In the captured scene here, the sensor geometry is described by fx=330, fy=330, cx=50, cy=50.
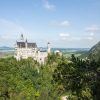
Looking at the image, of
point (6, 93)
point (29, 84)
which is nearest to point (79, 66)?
point (6, 93)

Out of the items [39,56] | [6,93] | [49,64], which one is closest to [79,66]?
[6,93]

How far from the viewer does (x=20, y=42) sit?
521 feet

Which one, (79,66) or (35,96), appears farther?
(35,96)

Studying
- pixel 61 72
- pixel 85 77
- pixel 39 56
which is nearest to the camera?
pixel 85 77

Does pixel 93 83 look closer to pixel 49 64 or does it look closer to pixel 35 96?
pixel 35 96

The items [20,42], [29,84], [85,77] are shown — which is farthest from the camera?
[20,42]

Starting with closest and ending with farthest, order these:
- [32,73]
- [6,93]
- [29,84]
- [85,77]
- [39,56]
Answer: [85,77]
[6,93]
[29,84]
[32,73]
[39,56]

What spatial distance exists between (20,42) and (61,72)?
136042 mm

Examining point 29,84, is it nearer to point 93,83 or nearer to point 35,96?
point 35,96

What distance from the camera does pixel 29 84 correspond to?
82.8m

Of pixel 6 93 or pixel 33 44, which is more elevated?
pixel 33 44

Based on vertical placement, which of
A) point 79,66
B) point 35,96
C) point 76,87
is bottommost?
point 35,96

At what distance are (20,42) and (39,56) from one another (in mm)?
20689

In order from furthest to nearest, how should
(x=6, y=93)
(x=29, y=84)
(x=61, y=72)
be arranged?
1. (x=29, y=84)
2. (x=6, y=93)
3. (x=61, y=72)
